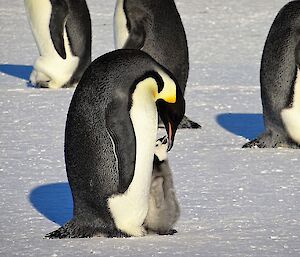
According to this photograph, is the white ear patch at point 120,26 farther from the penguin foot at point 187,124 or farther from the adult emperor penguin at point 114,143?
the adult emperor penguin at point 114,143

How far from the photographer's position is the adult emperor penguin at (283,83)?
7.61m

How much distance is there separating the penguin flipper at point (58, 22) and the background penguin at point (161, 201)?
5099 millimetres

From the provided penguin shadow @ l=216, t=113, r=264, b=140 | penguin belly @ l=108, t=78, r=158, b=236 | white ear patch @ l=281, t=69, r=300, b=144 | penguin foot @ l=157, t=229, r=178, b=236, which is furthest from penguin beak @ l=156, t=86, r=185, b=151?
penguin shadow @ l=216, t=113, r=264, b=140

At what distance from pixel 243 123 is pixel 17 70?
3.46 metres

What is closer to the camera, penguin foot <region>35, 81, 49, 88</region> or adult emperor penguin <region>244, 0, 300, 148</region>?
adult emperor penguin <region>244, 0, 300, 148</region>

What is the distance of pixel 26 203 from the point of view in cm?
579

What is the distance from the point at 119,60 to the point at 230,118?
3838 millimetres

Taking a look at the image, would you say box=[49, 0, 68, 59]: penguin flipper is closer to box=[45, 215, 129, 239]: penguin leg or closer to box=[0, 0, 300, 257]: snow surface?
box=[0, 0, 300, 257]: snow surface

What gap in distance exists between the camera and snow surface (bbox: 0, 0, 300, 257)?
4855mm

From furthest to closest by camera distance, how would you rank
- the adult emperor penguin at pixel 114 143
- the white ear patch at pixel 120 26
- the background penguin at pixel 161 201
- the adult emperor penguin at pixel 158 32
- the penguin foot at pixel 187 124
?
the white ear patch at pixel 120 26 → the adult emperor penguin at pixel 158 32 → the penguin foot at pixel 187 124 → the background penguin at pixel 161 201 → the adult emperor penguin at pixel 114 143

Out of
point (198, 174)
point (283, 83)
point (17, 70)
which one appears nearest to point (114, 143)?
point (198, 174)

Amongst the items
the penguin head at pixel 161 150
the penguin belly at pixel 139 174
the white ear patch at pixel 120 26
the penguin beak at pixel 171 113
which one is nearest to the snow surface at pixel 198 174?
the penguin belly at pixel 139 174

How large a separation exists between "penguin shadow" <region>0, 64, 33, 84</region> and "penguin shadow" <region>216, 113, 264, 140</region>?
8.83 ft

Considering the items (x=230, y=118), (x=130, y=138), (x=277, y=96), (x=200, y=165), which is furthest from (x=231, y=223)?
(x=230, y=118)
